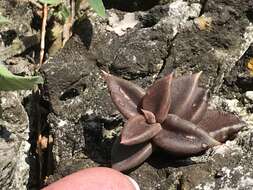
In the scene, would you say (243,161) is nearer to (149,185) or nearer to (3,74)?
(149,185)

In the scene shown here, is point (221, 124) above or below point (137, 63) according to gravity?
below

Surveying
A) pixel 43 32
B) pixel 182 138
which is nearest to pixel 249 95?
pixel 182 138

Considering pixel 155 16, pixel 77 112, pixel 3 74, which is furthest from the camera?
pixel 155 16

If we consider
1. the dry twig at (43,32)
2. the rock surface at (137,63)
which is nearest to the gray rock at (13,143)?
the rock surface at (137,63)

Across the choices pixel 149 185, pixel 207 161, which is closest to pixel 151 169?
pixel 149 185

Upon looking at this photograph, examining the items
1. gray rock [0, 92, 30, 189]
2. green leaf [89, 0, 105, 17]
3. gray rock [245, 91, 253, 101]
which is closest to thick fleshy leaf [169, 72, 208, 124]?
gray rock [245, 91, 253, 101]

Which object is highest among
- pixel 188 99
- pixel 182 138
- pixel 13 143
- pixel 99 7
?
pixel 99 7

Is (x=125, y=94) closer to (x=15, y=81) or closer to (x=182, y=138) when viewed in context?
(x=182, y=138)
